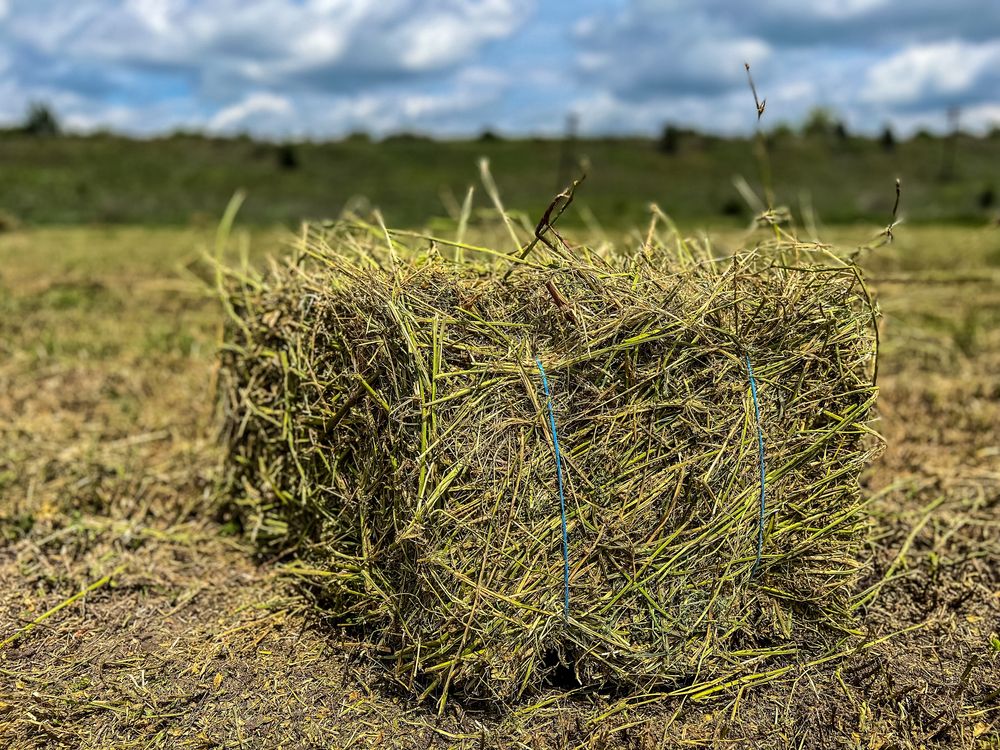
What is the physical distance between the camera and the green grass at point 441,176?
28.5 m

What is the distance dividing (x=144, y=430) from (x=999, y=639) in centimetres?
461

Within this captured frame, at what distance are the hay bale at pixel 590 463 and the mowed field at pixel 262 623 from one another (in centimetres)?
16

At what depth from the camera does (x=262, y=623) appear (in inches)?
128

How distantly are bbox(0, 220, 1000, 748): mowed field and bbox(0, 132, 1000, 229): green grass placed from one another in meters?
20.0

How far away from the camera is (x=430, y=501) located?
2.63 m

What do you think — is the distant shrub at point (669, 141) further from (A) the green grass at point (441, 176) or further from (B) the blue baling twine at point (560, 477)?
(B) the blue baling twine at point (560, 477)

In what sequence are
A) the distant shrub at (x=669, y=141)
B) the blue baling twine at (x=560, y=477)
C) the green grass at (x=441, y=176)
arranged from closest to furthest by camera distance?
1. the blue baling twine at (x=560, y=477)
2. the green grass at (x=441, y=176)
3. the distant shrub at (x=669, y=141)

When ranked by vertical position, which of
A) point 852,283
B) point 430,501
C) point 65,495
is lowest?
point 65,495

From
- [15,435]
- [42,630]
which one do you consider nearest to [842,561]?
[42,630]

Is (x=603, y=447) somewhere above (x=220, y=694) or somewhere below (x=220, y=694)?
above

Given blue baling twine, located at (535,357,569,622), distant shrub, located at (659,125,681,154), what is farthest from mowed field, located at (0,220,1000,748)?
distant shrub, located at (659,125,681,154)

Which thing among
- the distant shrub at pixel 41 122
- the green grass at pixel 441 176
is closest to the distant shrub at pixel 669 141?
the green grass at pixel 441 176

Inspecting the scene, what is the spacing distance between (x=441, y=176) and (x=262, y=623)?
1319 inches

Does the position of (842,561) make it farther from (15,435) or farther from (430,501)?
(15,435)
